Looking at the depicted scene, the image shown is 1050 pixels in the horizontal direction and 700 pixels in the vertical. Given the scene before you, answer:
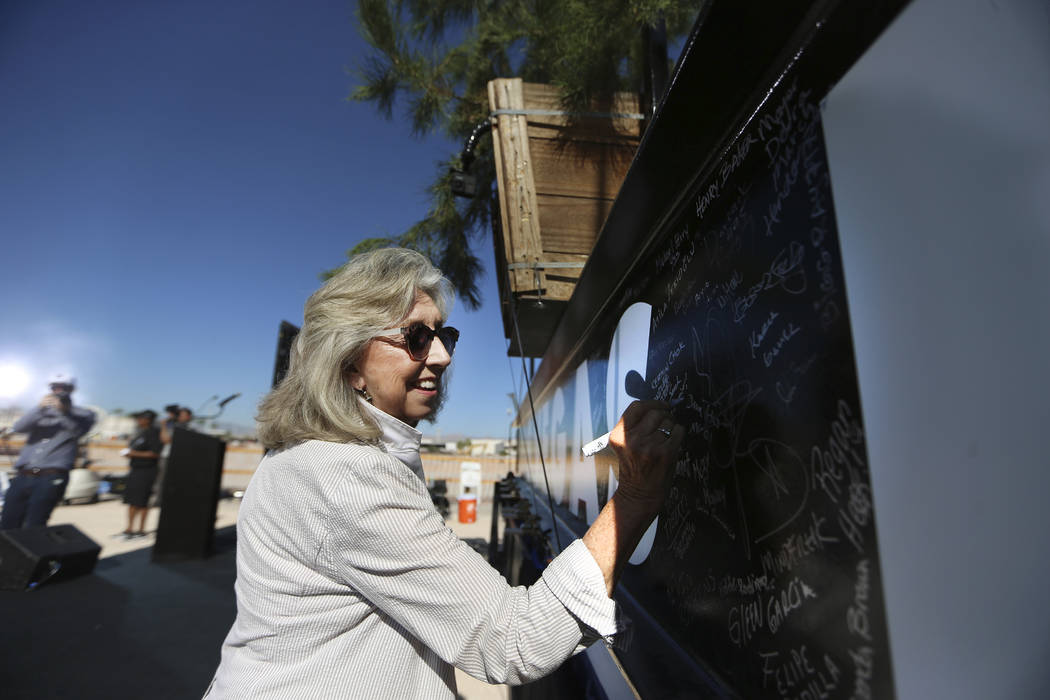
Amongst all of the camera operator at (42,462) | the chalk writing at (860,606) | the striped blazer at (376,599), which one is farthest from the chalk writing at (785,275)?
the camera operator at (42,462)

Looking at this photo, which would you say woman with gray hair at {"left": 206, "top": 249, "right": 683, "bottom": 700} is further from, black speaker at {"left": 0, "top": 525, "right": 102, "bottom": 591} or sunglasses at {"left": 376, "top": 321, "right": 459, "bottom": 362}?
black speaker at {"left": 0, "top": 525, "right": 102, "bottom": 591}

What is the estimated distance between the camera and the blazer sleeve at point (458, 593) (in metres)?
0.88

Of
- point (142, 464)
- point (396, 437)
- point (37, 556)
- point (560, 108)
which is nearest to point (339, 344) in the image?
point (396, 437)

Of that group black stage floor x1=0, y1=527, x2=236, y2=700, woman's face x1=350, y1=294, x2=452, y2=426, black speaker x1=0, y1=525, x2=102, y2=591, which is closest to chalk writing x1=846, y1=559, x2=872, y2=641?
woman's face x1=350, y1=294, x2=452, y2=426

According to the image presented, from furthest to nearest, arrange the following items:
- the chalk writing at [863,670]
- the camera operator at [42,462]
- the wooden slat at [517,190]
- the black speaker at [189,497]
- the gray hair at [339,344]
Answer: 1. the black speaker at [189,497]
2. the camera operator at [42,462]
3. the wooden slat at [517,190]
4. the gray hair at [339,344]
5. the chalk writing at [863,670]

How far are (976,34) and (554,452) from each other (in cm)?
414

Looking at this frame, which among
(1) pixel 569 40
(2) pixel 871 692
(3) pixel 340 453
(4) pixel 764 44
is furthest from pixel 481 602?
(1) pixel 569 40

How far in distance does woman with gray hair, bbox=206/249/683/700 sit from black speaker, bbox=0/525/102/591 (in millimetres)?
5511

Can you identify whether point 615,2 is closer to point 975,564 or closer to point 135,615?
point 975,564

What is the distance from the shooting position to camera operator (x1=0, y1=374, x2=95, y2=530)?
5367 mm

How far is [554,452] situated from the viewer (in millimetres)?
4551

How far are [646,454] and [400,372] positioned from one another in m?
0.70

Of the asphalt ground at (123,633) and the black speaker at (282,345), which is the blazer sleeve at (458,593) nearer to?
the asphalt ground at (123,633)

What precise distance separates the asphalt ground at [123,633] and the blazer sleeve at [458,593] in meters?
3.04
